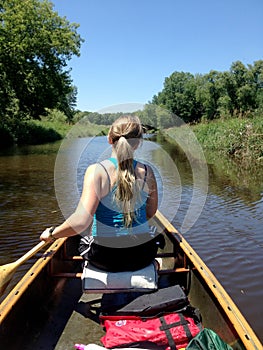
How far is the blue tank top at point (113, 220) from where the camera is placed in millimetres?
2539

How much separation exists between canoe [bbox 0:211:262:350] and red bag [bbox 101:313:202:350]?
0.24m

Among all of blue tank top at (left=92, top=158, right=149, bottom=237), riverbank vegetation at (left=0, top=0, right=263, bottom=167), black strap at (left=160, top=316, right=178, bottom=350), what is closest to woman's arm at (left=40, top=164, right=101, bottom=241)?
blue tank top at (left=92, top=158, right=149, bottom=237)

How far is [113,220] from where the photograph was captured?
8.51 feet

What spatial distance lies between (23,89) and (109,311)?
2607 centimetres

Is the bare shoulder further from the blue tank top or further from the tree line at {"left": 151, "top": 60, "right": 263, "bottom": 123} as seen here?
the tree line at {"left": 151, "top": 60, "right": 263, "bottom": 123}

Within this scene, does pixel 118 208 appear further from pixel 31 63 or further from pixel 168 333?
pixel 31 63

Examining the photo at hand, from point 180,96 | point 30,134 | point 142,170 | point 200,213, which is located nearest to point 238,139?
point 200,213

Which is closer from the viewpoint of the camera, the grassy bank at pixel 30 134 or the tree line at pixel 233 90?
the grassy bank at pixel 30 134

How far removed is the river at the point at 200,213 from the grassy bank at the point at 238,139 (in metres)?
2.11

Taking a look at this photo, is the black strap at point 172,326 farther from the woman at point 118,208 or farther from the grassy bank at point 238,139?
the grassy bank at point 238,139

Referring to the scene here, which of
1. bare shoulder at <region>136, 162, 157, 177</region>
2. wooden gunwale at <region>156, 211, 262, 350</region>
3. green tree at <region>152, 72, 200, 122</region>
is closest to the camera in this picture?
wooden gunwale at <region>156, 211, 262, 350</region>

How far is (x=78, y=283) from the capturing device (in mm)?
3764

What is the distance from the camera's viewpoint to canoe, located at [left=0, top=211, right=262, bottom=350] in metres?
2.31

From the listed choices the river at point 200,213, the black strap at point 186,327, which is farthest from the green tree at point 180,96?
the black strap at point 186,327
